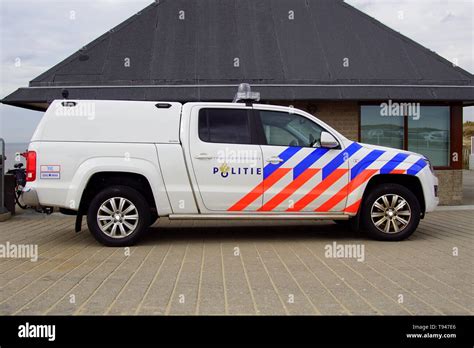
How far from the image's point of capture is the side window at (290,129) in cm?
809

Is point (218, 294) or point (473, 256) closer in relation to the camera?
point (218, 294)

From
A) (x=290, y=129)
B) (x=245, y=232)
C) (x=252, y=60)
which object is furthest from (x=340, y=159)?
(x=252, y=60)

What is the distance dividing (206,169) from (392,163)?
286 centimetres

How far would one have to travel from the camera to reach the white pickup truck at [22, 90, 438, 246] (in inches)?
301

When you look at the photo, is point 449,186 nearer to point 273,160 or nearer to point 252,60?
point 252,60

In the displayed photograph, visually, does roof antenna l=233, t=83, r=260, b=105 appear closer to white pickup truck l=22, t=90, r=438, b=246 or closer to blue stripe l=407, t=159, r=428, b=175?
white pickup truck l=22, t=90, r=438, b=246

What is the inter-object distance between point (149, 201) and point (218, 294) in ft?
10.1

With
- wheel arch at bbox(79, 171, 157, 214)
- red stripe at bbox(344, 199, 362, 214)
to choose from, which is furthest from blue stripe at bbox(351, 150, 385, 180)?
wheel arch at bbox(79, 171, 157, 214)

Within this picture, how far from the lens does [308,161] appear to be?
797 centimetres

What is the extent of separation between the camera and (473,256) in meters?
7.17

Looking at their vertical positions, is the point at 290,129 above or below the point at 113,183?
above

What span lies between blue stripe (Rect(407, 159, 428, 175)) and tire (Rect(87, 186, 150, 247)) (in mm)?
4056
